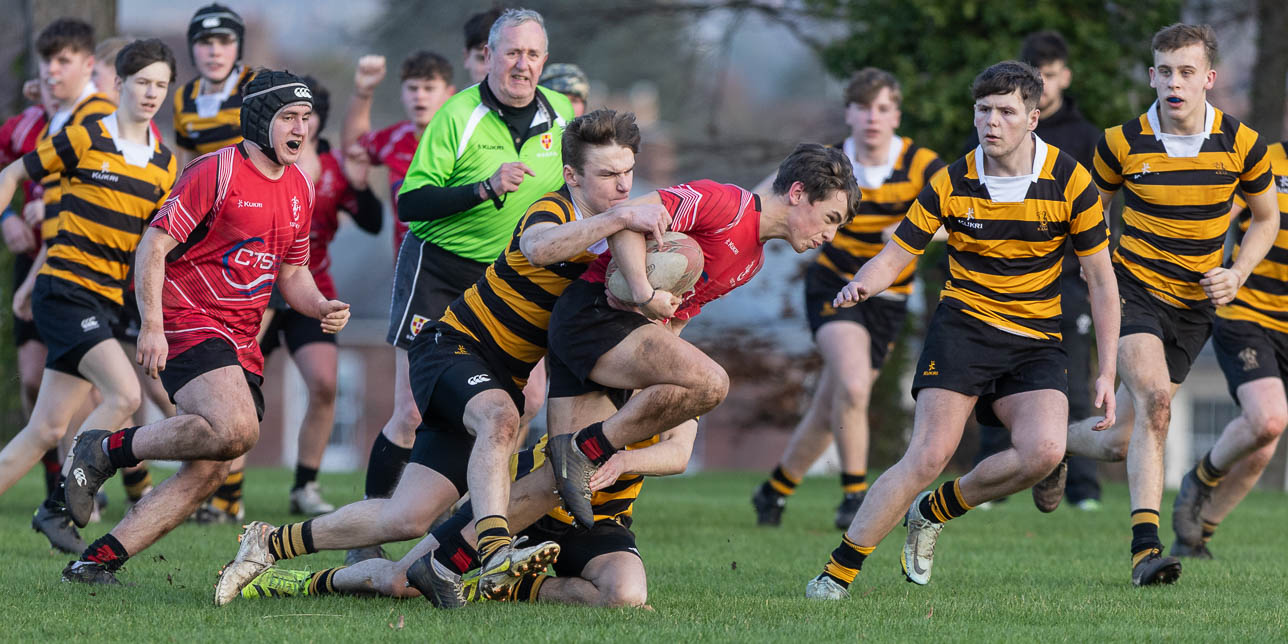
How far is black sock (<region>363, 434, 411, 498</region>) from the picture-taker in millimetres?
6719

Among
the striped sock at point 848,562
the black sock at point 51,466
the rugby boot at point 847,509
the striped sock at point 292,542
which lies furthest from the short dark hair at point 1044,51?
the black sock at point 51,466

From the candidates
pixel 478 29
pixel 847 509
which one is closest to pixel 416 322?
pixel 478 29

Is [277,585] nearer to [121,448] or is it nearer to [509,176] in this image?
[121,448]

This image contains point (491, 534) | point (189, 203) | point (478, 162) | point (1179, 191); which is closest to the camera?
point (491, 534)

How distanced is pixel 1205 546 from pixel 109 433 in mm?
5533

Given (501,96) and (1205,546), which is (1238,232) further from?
(501,96)

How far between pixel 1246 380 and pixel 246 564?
502 cm

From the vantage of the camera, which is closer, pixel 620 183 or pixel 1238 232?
pixel 620 183

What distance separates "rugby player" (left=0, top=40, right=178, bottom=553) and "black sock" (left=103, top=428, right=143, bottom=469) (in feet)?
4.12

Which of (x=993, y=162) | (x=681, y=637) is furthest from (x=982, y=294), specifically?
(x=681, y=637)

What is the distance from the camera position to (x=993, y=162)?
241 inches

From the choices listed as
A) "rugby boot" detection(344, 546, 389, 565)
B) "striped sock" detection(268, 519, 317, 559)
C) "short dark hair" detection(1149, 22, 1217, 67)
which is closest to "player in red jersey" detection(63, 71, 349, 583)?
"striped sock" detection(268, 519, 317, 559)

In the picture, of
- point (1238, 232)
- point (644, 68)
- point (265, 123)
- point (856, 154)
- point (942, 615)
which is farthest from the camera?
point (644, 68)

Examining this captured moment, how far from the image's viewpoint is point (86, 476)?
592cm
